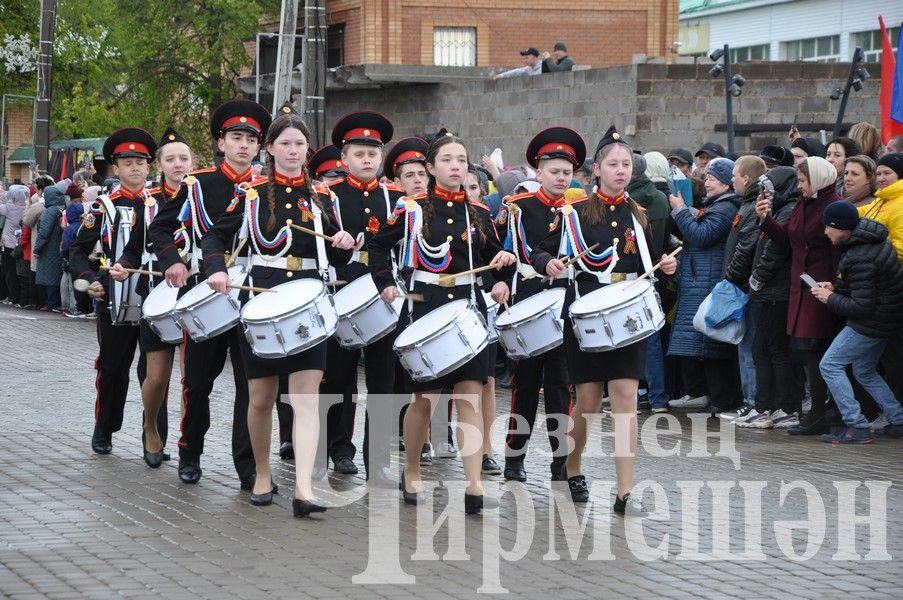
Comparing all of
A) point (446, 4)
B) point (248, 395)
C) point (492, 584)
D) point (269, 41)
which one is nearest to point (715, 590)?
point (492, 584)

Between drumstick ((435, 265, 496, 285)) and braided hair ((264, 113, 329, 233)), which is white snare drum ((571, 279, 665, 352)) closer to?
drumstick ((435, 265, 496, 285))

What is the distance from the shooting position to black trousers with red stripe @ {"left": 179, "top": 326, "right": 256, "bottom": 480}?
9383 millimetres

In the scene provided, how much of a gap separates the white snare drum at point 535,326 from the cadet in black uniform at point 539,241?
272mm

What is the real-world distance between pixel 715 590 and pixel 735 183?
631 centimetres

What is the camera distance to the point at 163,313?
968 cm

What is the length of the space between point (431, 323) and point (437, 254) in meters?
0.53

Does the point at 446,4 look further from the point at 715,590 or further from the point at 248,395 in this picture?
the point at 715,590

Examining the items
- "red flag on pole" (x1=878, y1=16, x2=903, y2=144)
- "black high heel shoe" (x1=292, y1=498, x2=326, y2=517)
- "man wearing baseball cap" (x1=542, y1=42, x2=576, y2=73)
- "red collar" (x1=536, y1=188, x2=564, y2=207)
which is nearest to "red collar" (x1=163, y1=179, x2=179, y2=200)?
"red collar" (x1=536, y1=188, x2=564, y2=207)

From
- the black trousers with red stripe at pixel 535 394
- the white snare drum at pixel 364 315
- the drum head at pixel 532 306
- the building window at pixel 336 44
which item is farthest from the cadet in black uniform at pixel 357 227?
the building window at pixel 336 44

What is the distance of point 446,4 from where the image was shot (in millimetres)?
38281

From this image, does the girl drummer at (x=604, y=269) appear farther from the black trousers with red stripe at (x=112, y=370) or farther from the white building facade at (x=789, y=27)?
the white building facade at (x=789, y=27)

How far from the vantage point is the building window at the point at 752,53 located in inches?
2327

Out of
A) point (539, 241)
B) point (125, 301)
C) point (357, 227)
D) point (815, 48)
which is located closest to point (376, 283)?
point (357, 227)

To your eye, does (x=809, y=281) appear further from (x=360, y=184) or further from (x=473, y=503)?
(x=473, y=503)
